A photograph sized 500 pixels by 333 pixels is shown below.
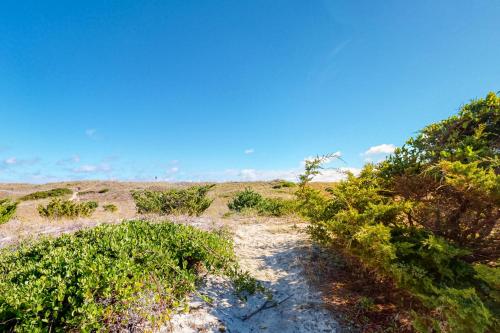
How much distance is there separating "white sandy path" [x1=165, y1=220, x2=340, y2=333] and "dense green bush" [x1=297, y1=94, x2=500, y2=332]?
1.12 metres

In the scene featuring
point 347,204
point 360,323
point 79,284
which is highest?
point 347,204

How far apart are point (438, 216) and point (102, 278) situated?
5.18 meters

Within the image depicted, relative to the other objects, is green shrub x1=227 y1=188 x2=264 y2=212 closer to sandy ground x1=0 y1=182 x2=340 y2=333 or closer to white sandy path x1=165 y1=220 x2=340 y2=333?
sandy ground x1=0 y1=182 x2=340 y2=333

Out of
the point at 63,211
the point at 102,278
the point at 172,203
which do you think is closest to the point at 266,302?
the point at 102,278

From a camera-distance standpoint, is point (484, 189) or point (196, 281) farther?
point (196, 281)

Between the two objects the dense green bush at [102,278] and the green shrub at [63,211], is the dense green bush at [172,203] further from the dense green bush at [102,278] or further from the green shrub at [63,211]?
the dense green bush at [102,278]

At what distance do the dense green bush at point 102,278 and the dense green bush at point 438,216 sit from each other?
2.38 m

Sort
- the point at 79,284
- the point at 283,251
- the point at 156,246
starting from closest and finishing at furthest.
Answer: the point at 79,284 → the point at 156,246 → the point at 283,251

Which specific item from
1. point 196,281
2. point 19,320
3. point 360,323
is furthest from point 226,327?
point 19,320

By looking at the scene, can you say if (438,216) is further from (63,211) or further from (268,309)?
(63,211)

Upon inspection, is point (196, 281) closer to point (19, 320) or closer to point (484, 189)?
point (19, 320)

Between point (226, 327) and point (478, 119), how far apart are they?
205 inches

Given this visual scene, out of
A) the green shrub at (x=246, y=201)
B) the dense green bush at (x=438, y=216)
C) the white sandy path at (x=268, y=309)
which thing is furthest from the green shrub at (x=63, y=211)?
the dense green bush at (x=438, y=216)

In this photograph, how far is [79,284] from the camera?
344 cm
